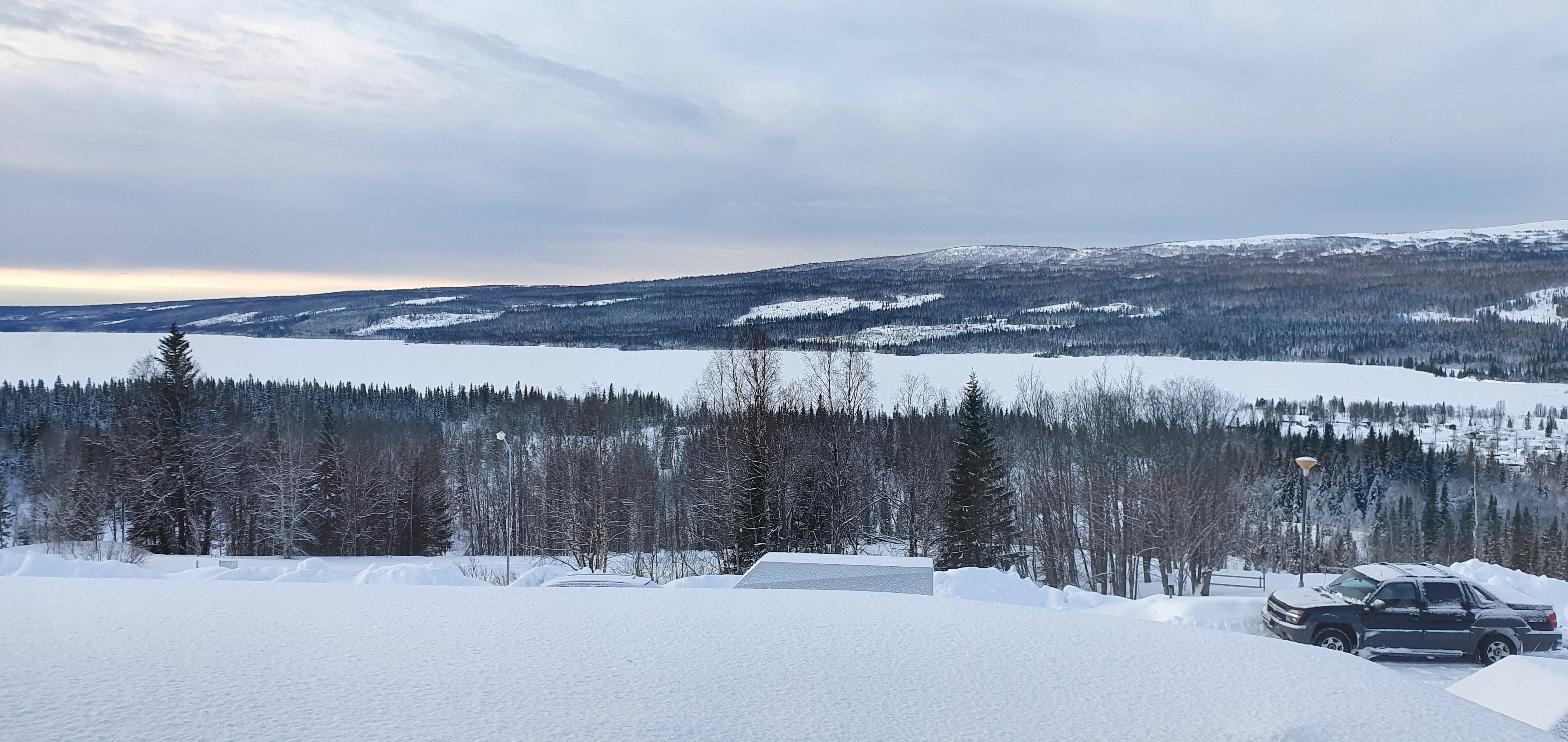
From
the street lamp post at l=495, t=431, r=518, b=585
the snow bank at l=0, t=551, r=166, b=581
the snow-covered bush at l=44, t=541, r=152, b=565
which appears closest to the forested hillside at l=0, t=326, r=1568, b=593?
the street lamp post at l=495, t=431, r=518, b=585

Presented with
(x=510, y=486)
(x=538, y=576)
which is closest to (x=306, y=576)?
(x=538, y=576)

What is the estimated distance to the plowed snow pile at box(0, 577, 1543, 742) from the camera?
570 centimetres

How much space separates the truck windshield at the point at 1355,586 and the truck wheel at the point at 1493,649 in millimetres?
1810

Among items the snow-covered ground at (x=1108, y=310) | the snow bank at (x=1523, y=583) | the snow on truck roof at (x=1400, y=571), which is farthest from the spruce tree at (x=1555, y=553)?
the snow-covered ground at (x=1108, y=310)

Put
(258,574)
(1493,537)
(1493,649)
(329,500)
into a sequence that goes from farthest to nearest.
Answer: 1. (1493,537)
2. (329,500)
3. (258,574)
4. (1493,649)

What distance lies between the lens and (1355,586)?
14.5 metres

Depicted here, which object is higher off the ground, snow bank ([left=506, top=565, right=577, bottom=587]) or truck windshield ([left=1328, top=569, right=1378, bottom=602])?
snow bank ([left=506, top=565, right=577, bottom=587])

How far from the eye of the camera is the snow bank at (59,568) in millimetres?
13133

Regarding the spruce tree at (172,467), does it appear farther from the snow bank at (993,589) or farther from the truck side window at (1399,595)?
the truck side window at (1399,595)

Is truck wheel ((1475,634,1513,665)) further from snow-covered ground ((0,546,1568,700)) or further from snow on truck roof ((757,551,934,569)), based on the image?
snow on truck roof ((757,551,934,569))

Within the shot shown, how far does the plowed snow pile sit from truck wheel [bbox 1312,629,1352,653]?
5.93 m

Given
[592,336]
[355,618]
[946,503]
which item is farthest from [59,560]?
[592,336]

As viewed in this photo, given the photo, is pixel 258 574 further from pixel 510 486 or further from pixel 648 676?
pixel 510 486

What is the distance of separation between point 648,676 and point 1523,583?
21.1 m
